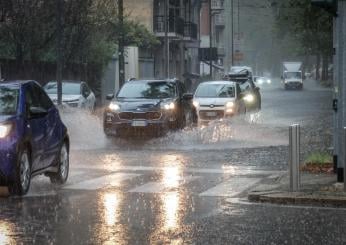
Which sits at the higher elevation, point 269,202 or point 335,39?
point 335,39

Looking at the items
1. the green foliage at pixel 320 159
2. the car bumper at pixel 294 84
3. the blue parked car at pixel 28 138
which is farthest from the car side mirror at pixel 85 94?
the car bumper at pixel 294 84

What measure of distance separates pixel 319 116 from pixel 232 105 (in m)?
4.85

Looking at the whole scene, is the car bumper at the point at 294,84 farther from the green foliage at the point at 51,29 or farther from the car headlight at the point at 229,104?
the car headlight at the point at 229,104

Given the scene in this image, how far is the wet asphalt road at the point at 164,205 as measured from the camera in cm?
910

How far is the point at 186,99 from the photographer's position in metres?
25.1

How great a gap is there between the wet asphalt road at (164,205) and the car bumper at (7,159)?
1.07 feet

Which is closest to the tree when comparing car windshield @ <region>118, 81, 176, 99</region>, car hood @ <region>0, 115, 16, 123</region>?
car windshield @ <region>118, 81, 176, 99</region>

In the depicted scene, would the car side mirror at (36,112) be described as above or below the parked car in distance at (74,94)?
above

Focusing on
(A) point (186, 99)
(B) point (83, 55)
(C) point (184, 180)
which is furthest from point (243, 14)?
(C) point (184, 180)

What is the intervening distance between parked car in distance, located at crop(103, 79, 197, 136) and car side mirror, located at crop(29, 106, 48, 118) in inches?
408

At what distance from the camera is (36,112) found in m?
12.6

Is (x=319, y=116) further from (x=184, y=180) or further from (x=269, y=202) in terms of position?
(x=269, y=202)

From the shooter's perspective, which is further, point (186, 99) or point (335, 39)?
point (186, 99)

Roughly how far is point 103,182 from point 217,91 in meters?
18.8
